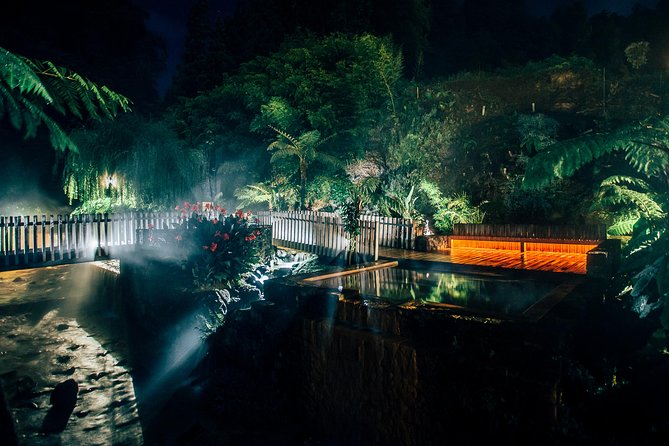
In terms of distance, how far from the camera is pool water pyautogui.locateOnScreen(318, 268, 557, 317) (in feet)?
17.3

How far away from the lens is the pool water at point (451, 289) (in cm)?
527

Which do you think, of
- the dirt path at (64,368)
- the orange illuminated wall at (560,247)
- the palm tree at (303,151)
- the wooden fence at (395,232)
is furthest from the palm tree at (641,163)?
the palm tree at (303,151)

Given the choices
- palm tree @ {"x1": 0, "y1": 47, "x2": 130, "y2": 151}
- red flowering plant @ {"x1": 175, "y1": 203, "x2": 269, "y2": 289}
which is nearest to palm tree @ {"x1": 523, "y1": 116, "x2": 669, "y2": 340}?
palm tree @ {"x1": 0, "y1": 47, "x2": 130, "y2": 151}

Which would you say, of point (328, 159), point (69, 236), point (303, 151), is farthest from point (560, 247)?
point (69, 236)

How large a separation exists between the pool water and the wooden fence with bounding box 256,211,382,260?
1.24m

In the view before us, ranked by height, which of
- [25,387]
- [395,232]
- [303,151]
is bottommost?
[25,387]

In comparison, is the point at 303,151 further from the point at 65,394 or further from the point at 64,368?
the point at 65,394

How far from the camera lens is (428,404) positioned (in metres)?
4.46

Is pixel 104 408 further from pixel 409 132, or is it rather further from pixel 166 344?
pixel 409 132

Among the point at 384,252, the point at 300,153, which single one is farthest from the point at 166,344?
the point at 300,153

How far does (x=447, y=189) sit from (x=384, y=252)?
245 inches

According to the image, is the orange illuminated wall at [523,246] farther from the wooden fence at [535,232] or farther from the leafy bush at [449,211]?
the leafy bush at [449,211]

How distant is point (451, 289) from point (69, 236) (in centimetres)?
1008

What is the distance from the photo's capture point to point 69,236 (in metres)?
11.1
